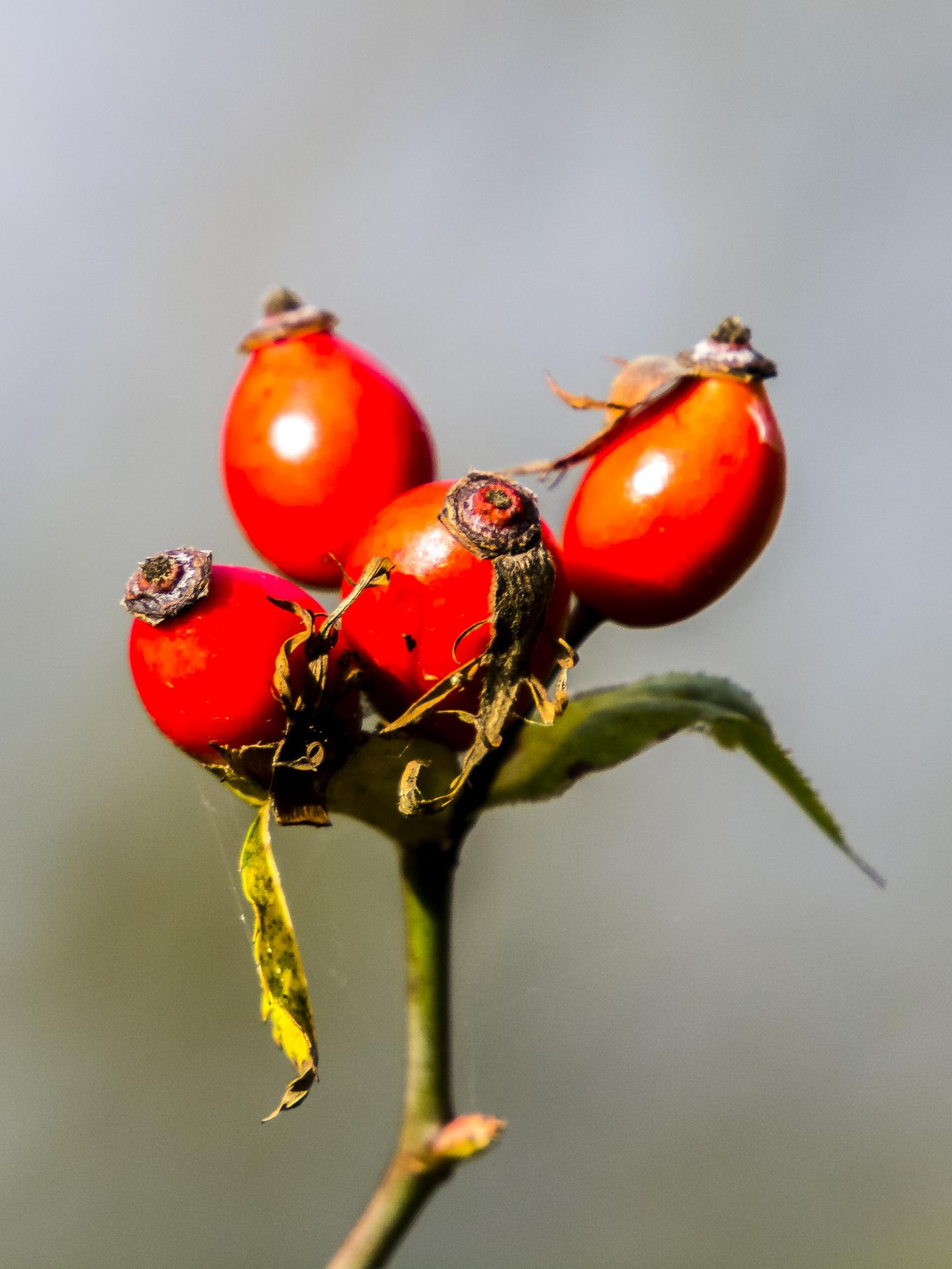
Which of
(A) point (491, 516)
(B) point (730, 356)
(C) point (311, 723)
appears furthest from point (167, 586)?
(B) point (730, 356)

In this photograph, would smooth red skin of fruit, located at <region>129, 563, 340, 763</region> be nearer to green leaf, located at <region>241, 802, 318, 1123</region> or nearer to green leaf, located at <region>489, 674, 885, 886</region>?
green leaf, located at <region>241, 802, 318, 1123</region>

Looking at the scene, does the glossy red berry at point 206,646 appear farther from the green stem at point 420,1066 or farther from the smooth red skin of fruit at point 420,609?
the green stem at point 420,1066

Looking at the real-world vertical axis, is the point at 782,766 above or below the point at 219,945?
above

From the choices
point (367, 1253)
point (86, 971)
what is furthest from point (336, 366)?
point (86, 971)

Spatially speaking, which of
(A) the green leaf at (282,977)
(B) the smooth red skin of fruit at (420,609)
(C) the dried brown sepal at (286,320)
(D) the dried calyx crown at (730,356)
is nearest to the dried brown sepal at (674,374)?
(D) the dried calyx crown at (730,356)

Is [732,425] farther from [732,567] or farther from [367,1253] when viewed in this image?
[367,1253]

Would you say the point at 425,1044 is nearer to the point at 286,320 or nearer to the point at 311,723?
the point at 311,723
